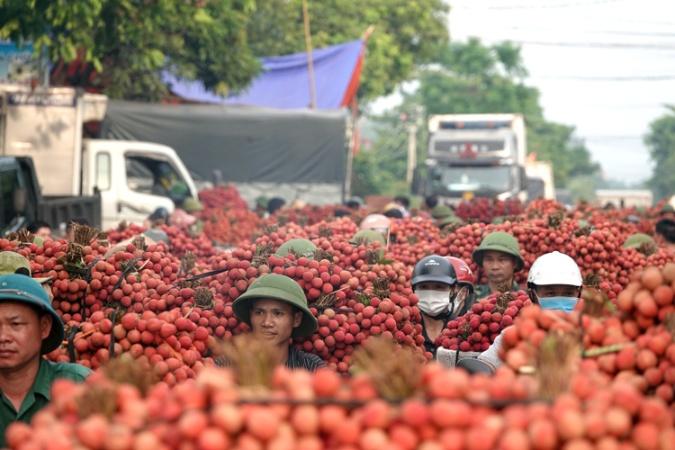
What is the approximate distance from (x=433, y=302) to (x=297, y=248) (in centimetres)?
101

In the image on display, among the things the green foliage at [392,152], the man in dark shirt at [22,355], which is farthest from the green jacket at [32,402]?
the green foliage at [392,152]

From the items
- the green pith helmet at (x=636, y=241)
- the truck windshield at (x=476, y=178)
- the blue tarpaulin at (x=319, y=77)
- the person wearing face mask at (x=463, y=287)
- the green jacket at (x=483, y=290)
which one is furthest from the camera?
the blue tarpaulin at (x=319, y=77)

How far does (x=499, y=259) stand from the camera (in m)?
9.74

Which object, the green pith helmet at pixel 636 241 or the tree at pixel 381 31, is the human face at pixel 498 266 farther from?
the tree at pixel 381 31

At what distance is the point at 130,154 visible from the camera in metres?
19.2

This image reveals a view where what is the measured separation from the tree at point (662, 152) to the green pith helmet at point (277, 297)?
92732 millimetres

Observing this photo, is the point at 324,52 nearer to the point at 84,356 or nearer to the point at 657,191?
the point at 84,356

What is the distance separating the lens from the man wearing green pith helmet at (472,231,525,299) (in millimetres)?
9656

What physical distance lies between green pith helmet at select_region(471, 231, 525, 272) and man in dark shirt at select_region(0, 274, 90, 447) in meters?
5.06

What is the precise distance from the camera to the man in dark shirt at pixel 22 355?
5000 mm

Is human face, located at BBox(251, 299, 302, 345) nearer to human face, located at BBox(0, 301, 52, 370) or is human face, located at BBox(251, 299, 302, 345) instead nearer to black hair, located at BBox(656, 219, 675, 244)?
human face, located at BBox(0, 301, 52, 370)

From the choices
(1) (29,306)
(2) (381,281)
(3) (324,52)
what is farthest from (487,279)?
(3) (324,52)

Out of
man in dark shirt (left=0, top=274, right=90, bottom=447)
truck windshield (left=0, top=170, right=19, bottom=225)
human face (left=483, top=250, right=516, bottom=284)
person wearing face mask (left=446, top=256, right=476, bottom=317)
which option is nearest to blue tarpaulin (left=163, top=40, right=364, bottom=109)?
truck windshield (left=0, top=170, right=19, bottom=225)

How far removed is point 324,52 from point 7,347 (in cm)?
2594
